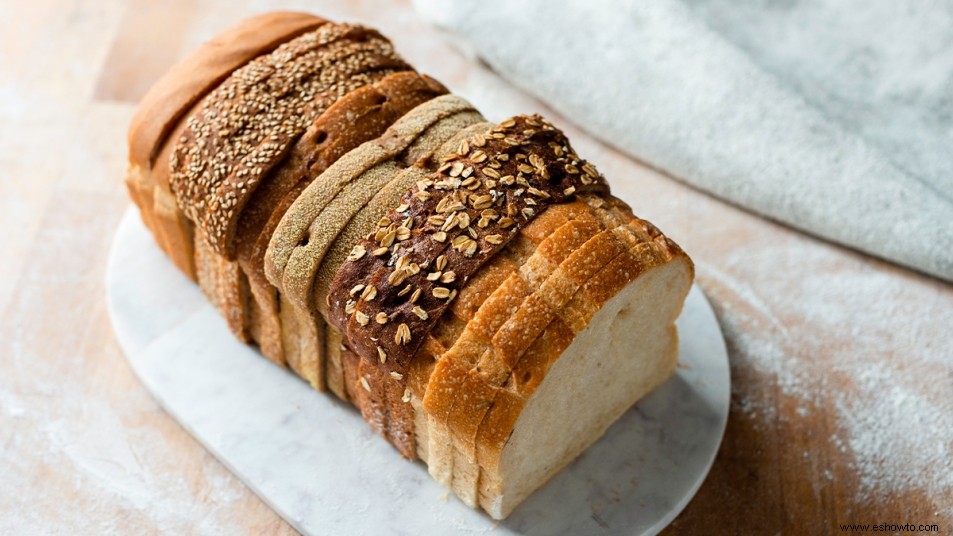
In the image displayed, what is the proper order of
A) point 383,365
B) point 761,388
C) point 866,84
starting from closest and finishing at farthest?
point 383,365
point 761,388
point 866,84

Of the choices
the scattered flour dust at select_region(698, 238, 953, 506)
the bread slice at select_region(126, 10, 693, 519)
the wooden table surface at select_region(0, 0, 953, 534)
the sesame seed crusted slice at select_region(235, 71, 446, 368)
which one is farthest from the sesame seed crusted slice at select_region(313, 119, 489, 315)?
the scattered flour dust at select_region(698, 238, 953, 506)

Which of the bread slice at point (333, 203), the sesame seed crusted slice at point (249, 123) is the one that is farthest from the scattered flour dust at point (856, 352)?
the sesame seed crusted slice at point (249, 123)

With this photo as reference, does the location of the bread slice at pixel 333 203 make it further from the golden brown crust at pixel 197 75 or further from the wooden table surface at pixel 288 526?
the wooden table surface at pixel 288 526

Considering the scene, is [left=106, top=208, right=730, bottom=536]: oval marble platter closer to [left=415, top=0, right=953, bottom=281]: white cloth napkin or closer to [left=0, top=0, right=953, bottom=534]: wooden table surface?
[left=0, top=0, right=953, bottom=534]: wooden table surface

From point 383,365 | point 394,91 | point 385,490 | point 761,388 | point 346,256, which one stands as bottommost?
point 385,490

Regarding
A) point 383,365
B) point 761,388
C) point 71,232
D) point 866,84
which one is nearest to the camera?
point 383,365

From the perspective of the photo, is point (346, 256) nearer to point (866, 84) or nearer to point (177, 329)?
point (177, 329)

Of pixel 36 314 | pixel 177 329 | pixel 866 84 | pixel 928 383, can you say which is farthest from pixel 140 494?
pixel 866 84
